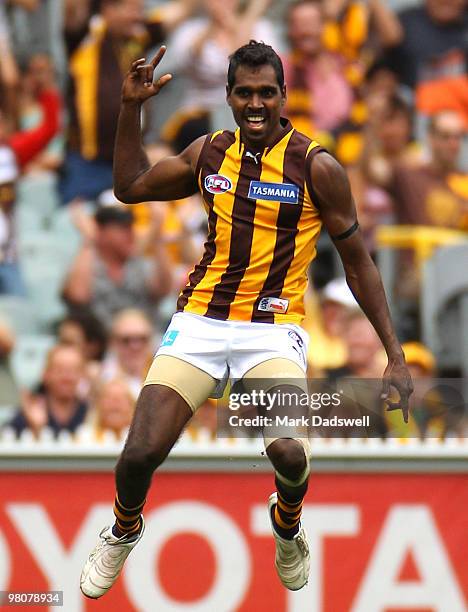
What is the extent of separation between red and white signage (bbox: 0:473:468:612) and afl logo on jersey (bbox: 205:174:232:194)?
76.3 inches

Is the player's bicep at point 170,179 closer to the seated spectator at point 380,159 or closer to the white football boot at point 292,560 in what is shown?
the white football boot at point 292,560

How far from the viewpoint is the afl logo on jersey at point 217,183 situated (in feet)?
20.6

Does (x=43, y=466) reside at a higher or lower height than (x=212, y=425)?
lower

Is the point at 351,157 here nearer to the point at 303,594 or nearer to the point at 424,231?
the point at 424,231

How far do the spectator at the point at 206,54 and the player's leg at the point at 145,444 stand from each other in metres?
4.60

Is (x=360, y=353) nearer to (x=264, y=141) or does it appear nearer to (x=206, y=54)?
(x=206, y=54)

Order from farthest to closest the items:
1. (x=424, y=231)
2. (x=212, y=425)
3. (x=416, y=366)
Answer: (x=424, y=231), (x=416, y=366), (x=212, y=425)

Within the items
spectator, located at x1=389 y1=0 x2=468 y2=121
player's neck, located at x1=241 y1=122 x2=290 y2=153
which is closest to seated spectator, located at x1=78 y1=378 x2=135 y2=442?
player's neck, located at x1=241 y1=122 x2=290 y2=153

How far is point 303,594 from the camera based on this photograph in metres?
7.61

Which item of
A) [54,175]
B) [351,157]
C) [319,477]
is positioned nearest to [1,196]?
[54,175]

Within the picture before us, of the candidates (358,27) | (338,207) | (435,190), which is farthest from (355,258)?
(358,27)

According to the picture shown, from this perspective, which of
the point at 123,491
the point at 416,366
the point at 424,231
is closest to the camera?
the point at 123,491

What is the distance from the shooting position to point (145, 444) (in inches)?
240

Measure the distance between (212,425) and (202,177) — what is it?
8.30 ft
